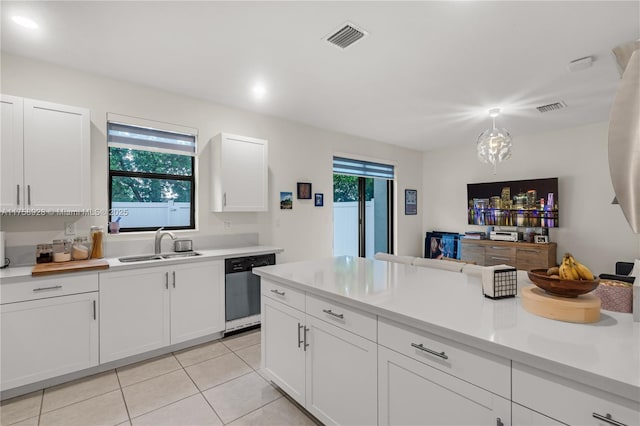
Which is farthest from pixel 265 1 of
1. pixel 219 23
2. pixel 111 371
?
pixel 111 371

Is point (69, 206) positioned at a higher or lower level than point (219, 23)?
lower

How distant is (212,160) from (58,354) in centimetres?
225

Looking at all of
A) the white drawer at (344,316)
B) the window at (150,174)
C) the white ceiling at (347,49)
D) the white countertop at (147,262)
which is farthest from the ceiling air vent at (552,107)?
the window at (150,174)

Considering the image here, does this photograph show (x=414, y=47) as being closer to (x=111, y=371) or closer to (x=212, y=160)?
(x=212, y=160)

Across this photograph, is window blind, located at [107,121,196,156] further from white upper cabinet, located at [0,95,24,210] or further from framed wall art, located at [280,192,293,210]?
framed wall art, located at [280,192,293,210]

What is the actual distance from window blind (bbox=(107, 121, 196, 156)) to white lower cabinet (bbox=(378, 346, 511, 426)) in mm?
3081

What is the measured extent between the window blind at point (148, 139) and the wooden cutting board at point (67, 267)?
3.93 feet

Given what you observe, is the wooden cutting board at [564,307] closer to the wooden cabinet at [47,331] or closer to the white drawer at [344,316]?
the white drawer at [344,316]

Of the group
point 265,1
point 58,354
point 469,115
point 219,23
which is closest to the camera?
point 265,1

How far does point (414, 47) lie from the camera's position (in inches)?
97.8

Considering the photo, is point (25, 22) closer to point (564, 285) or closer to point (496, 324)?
point (496, 324)

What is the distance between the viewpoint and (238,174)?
141 inches

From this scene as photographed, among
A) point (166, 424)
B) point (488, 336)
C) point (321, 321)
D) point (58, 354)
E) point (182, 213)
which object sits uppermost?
point (182, 213)

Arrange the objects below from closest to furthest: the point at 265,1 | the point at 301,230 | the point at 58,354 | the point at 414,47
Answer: the point at 265,1 → the point at 58,354 → the point at 414,47 → the point at 301,230
